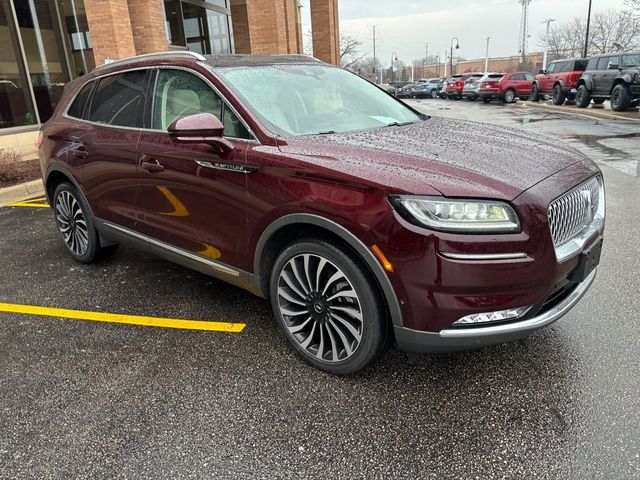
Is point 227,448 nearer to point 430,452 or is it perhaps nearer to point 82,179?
point 430,452

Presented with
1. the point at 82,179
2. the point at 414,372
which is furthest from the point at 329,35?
the point at 414,372

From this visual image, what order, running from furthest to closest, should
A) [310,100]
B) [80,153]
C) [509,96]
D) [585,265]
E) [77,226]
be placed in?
[509,96] → [77,226] → [80,153] → [310,100] → [585,265]

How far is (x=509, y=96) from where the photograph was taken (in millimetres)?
29125

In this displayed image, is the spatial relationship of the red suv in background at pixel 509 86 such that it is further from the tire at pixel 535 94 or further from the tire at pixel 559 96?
the tire at pixel 559 96

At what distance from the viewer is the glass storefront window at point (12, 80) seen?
11227mm

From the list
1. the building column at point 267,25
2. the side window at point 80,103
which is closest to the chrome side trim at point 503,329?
the side window at point 80,103

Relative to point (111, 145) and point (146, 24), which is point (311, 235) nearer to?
point (111, 145)

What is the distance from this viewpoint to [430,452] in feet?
7.63

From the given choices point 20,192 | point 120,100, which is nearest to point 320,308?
point 120,100

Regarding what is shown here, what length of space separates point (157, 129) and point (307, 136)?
1272 millimetres

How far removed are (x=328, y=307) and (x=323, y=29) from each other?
2502 centimetres

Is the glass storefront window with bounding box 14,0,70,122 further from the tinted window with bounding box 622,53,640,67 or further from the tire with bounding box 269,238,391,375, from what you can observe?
the tinted window with bounding box 622,53,640,67

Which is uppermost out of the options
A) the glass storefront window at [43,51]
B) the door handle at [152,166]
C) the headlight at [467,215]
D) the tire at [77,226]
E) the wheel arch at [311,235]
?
the glass storefront window at [43,51]

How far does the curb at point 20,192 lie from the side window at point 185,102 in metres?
5.27
